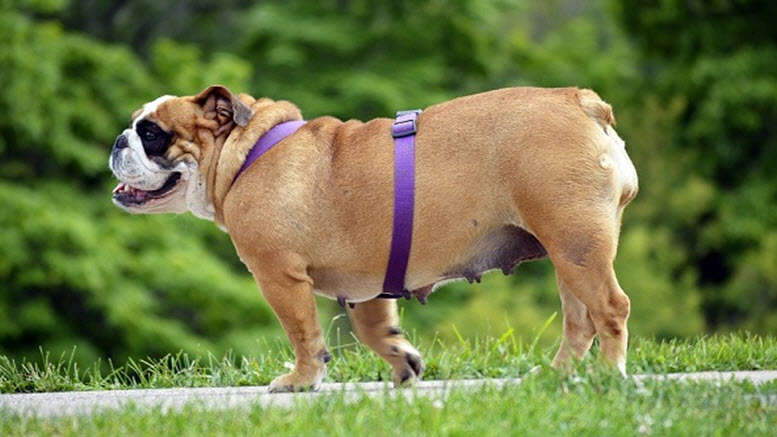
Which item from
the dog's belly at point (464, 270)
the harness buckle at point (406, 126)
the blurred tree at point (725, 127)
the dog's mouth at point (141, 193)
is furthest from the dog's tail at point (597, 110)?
the blurred tree at point (725, 127)

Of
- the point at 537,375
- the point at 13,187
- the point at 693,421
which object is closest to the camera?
the point at 693,421

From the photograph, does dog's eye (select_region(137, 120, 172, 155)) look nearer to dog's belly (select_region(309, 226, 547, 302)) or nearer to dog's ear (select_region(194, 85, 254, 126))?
dog's ear (select_region(194, 85, 254, 126))

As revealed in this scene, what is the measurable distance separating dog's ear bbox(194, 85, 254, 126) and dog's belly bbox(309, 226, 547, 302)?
924 millimetres

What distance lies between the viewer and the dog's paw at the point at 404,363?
24.1 feet

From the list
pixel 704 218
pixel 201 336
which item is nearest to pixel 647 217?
pixel 704 218

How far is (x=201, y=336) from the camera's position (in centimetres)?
2259

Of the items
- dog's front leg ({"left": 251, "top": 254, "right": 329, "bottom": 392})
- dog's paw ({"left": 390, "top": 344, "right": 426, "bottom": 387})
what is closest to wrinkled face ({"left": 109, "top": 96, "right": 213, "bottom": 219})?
dog's front leg ({"left": 251, "top": 254, "right": 329, "bottom": 392})

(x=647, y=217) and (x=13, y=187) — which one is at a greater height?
(x=13, y=187)

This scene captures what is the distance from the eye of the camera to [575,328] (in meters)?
7.27

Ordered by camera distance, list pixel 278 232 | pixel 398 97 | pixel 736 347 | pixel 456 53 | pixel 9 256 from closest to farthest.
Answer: pixel 278 232 < pixel 736 347 < pixel 9 256 < pixel 398 97 < pixel 456 53

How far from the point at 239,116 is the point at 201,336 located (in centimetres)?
1553

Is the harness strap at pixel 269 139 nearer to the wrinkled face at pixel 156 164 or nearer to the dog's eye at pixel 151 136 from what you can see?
the wrinkled face at pixel 156 164

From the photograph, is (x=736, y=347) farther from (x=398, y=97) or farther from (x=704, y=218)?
(x=704, y=218)

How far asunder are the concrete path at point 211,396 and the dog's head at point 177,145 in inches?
41.4
